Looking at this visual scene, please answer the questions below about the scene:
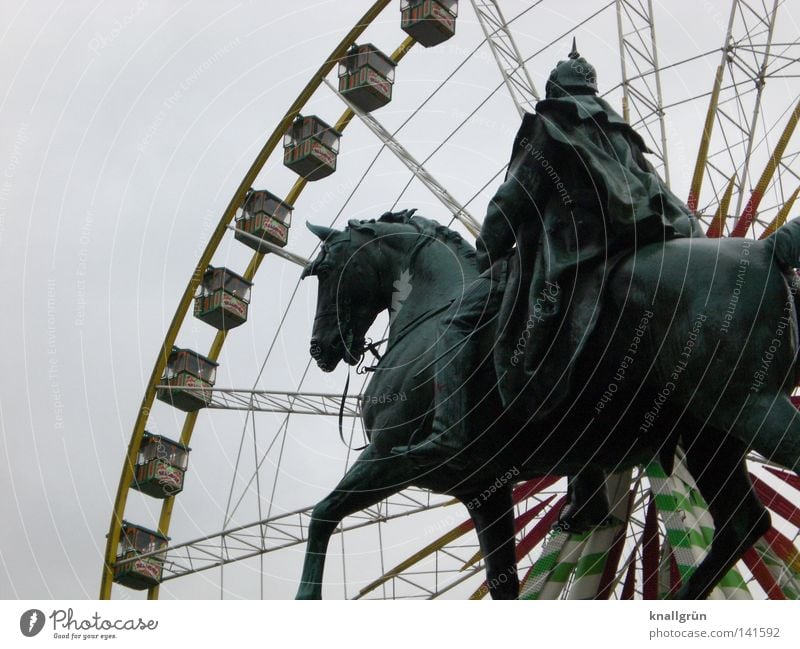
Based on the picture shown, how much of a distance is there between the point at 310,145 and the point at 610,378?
13349mm

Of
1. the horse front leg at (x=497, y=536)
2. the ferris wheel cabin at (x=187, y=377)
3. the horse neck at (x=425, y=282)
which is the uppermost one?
the ferris wheel cabin at (x=187, y=377)

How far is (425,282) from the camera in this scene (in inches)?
441

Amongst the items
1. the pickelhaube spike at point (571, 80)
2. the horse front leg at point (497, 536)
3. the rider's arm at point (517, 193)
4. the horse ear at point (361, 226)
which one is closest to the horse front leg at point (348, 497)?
the horse front leg at point (497, 536)

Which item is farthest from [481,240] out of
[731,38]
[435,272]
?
[731,38]

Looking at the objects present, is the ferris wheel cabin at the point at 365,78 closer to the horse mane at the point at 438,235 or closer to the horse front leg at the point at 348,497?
the horse mane at the point at 438,235

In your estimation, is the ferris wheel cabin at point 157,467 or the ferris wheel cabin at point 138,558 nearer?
the ferris wheel cabin at point 138,558

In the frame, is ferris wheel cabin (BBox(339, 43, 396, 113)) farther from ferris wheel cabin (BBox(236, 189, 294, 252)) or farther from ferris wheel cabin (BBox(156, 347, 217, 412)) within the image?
ferris wheel cabin (BBox(156, 347, 217, 412))

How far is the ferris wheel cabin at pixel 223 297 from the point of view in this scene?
2356 cm

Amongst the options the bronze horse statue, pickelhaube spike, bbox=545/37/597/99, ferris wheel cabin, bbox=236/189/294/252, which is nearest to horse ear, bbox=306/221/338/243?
the bronze horse statue

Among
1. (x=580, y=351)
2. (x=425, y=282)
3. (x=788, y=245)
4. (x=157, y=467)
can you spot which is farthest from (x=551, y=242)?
(x=157, y=467)

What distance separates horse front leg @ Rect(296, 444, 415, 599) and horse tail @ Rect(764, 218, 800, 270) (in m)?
2.80

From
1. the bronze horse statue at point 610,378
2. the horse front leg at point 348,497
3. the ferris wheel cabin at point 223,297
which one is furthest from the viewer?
the ferris wheel cabin at point 223,297

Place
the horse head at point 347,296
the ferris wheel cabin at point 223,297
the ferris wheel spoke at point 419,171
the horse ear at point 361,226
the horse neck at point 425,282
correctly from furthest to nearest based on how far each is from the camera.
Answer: the ferris wheel cabin at point 223,297
the ferris wheel spoke at point 419,171
the horse ear at point 361,226
the horse head at point 347,296
the horse neck at point 425,282

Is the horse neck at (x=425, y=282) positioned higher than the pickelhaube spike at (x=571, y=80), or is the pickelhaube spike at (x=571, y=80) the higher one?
the pickelhaube spike at (x=571, y=80)
